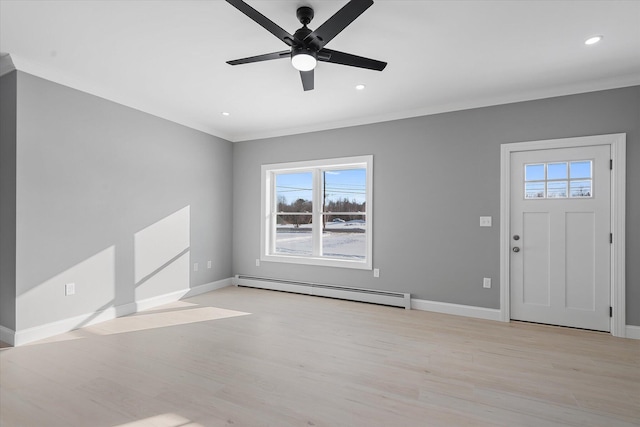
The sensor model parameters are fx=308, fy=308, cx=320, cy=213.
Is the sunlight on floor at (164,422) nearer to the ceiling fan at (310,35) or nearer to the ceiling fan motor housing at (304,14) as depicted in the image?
the ceiling fan at (310,35)

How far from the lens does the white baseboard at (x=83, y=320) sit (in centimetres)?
292

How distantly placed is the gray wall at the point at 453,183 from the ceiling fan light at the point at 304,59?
92.3 inches

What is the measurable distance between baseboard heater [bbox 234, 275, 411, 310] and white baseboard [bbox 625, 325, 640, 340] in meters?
2.20

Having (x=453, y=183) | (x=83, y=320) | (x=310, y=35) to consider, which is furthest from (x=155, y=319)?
(x=453, y=183)

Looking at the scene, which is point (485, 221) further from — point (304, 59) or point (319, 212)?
point (304, 59)

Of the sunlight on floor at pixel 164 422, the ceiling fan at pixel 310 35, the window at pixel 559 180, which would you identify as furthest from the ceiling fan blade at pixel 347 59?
the sunlight on floor at pixel 164 422

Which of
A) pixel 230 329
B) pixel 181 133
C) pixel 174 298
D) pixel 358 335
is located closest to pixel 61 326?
pixel 174 298

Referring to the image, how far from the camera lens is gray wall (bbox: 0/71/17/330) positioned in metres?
2.90

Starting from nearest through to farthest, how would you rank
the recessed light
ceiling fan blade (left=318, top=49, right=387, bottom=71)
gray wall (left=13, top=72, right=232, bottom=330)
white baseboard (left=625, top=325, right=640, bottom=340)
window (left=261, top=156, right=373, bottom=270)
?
ceiling fan blade (left=318, top=49, right=387, bottom=71) → the recessed light → gray wall (left=13, top=72, right=232, bottom=330) → white baseboard (left=625, top=325, right=640, bottom=340) → window (left=261, top=156, right=373, bottom=270)

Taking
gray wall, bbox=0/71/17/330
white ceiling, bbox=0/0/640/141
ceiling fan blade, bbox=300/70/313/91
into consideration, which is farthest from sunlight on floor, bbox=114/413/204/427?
white ceiling, bbox=0/0/640/141

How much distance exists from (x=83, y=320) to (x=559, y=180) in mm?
5564

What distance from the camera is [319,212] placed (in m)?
5.08

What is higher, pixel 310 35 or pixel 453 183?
pixel 310 35

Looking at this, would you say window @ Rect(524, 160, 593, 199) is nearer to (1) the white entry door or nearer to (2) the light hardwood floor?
(1) the white entry door
